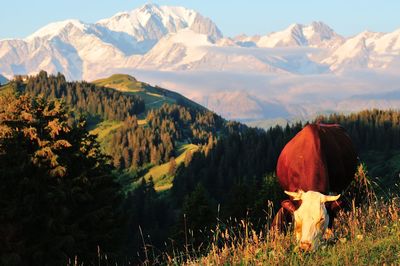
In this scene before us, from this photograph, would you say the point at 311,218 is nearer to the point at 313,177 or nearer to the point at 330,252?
the point at 330,252

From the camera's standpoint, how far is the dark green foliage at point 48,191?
2794 centimetres

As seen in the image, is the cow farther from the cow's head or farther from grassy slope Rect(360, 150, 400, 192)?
grassy slope Rect(360, 150, 400, 192)

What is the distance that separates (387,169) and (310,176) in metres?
159

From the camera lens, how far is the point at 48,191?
98.1ft

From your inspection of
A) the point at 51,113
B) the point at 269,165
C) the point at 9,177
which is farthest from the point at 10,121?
the point at 269,165

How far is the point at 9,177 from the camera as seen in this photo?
2888 centimetres

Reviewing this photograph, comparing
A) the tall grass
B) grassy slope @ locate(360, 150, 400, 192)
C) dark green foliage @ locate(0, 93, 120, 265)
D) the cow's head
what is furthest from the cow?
grassy slope @ locate(360, 150, 400, 192)

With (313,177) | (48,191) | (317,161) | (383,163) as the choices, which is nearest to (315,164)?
(317,161)

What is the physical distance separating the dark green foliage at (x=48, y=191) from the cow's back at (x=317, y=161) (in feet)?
47.8

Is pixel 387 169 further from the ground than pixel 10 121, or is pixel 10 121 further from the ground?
pixel 10 121

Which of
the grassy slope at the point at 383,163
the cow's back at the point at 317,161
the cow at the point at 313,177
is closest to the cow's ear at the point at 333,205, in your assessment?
the cow at the point at 313,177

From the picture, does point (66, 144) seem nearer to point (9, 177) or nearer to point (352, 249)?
point (9, 177)

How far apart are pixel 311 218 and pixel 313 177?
2.41 meters

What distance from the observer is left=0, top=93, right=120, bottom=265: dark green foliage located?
27.9 meters
